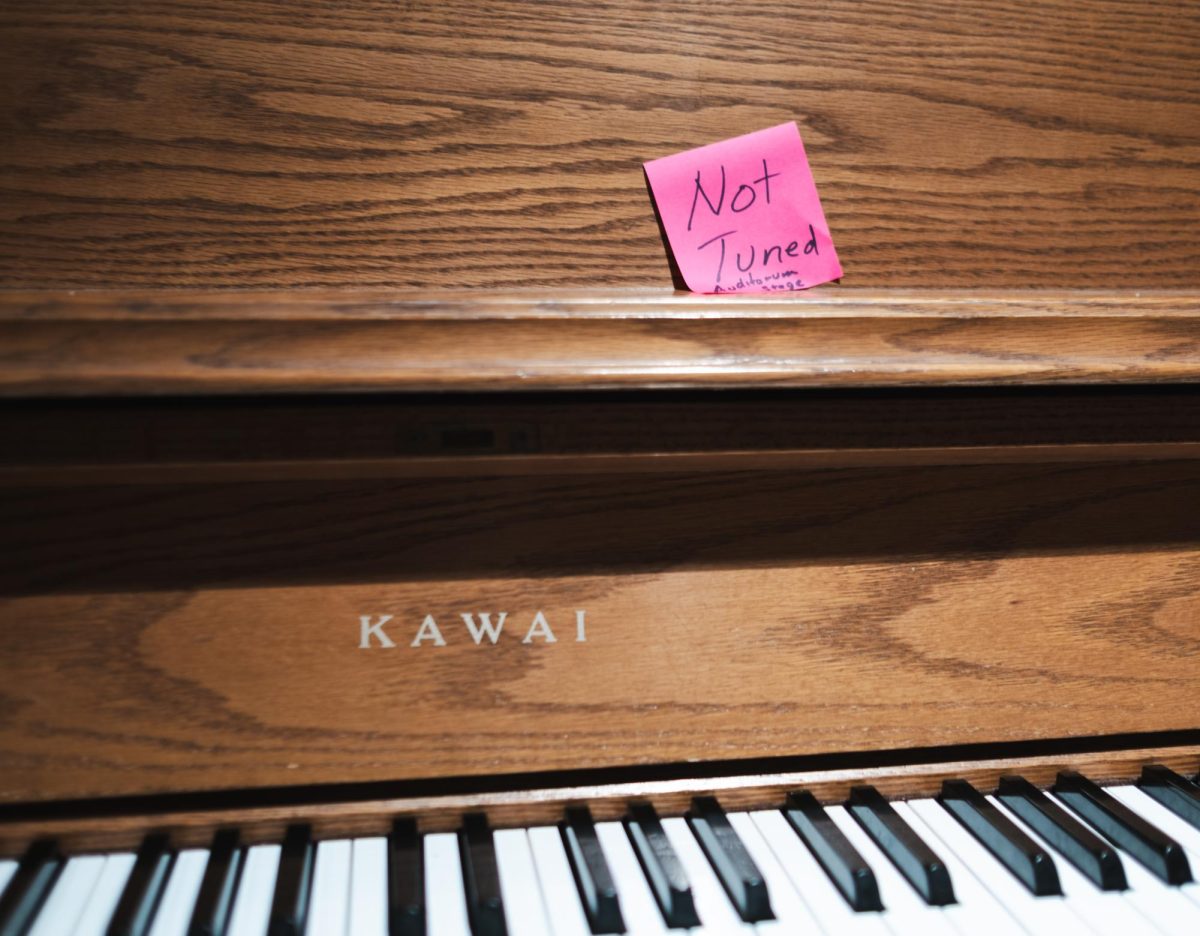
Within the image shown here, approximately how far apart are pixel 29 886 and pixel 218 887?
14 centimetres

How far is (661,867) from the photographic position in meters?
0.72

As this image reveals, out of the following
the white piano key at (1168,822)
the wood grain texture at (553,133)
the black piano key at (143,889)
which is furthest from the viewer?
the wood grain texture at (553,133)

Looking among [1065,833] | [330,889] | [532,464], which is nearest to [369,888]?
[330,889]

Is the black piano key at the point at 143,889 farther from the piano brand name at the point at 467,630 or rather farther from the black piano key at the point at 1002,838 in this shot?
the black piano key at the point at 1002,838

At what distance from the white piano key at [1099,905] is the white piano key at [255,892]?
0.62 meters

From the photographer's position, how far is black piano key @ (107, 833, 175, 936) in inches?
25.5

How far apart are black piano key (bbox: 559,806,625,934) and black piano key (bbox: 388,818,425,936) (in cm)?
12

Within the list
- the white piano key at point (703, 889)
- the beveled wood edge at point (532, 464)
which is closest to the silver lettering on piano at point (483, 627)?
the beveled wood edge at point (532, 464)

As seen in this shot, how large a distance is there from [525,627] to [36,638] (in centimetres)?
40

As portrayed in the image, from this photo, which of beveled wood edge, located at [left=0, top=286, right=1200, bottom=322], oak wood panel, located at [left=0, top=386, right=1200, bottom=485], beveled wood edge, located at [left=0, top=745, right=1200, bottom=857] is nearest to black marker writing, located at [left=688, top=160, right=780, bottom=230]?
beveled wood edge, located at [left=0, top=286, right=1200, bottom=322]

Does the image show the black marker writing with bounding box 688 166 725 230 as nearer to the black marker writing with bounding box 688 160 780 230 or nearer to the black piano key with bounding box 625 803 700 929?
the black marker writing with bounding box 688 160 780 230

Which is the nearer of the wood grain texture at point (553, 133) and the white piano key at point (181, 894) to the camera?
the white piano key at point (181, 894)

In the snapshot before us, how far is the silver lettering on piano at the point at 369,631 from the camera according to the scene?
0.77m

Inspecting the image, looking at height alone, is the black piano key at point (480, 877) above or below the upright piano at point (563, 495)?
below
